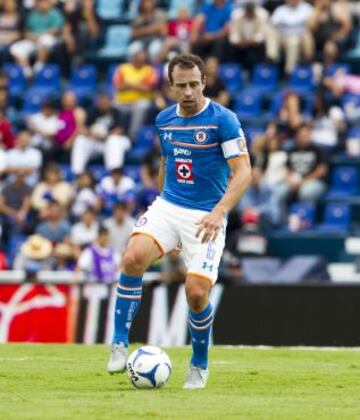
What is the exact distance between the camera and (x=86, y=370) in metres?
11.8

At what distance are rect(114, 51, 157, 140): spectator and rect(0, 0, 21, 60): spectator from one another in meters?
3.73

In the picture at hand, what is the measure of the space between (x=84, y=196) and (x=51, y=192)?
572 millimetres

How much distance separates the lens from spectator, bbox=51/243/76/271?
68.2 ft

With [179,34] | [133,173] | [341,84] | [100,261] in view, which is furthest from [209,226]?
[179,34]

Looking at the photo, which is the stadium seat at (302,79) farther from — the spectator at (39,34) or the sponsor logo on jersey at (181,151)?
the sponsor logo on jersey at (181,151)

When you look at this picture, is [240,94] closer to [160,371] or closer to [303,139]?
[303,139]

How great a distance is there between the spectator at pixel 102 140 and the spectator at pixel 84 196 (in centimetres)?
74

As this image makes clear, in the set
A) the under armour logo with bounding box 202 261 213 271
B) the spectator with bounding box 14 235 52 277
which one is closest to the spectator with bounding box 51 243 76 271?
the spectator with bounding box 14 235 52 277

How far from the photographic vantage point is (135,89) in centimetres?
2417

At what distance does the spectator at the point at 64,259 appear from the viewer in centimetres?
2080

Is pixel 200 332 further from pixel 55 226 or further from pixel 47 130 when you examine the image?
pixel 47 130

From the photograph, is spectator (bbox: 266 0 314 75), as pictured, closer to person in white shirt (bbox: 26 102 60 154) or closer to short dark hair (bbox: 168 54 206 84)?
person in white shirt (bbox: 26 102 60 154)

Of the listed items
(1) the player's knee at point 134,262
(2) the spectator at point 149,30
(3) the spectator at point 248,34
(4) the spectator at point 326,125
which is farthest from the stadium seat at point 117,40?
(1) the player's knee at point 134,262

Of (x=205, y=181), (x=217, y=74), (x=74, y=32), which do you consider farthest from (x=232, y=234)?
(x=205, y=181)
